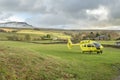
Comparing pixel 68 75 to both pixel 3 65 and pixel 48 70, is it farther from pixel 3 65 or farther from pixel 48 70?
pixel 3 65

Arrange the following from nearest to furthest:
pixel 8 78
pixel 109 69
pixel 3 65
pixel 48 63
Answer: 1. pixel 8 78
2. pixel 3 65
3. pixel 48 63
4. pixel 109 69

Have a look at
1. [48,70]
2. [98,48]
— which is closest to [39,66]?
[48,70]

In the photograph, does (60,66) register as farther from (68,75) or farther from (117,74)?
(117,74)

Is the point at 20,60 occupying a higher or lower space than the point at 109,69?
higher

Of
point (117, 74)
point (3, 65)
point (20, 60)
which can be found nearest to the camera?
point (3, 65)

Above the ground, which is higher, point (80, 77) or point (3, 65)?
point (3, 65)

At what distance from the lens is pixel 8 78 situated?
19703 mm

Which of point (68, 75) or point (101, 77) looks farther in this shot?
point (101, 77)

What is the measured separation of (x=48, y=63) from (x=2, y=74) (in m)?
7.34

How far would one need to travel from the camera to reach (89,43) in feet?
179

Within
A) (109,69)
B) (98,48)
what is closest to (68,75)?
(109,69)

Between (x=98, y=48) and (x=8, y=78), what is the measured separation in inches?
1344

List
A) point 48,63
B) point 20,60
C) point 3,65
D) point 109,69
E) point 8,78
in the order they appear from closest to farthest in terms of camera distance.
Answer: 1. point 8,78
2. point 3,65
3. point 20,60
4. point 48,63
5. point 109,69

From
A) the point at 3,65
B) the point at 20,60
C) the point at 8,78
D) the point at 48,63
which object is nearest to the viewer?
the point at 8,78
